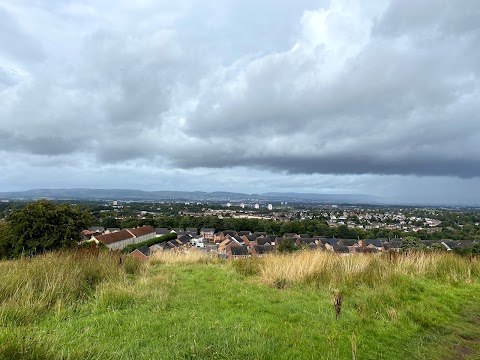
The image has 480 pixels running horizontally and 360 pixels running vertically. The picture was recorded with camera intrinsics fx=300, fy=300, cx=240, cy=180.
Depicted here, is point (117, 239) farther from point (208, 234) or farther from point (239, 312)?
point (239, 312)

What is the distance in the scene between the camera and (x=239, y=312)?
464 cm

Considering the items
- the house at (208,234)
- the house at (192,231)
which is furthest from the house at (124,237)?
the house at (208,234)

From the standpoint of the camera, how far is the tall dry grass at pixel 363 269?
6599 mm

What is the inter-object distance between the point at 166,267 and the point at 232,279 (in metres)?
2.65

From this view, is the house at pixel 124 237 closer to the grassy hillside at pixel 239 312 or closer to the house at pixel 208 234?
the house at pixel 208 234

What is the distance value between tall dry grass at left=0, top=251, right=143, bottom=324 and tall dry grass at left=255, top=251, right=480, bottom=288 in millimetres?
3538

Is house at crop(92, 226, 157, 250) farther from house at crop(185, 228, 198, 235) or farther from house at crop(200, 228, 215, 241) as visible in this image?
house at crop(200, 228, 215, 241)

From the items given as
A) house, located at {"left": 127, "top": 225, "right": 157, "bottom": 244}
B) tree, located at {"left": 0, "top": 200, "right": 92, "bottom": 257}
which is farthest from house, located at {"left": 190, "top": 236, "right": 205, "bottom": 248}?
tree, located at {"left": 0, "top": 200, "right": 92, "bottom": 257}

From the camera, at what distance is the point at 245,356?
10.2 ft

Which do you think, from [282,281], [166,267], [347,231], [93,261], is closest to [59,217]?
[166,267]

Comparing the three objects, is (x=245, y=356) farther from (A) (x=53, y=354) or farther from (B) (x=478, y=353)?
(B) (x=478, y=353)

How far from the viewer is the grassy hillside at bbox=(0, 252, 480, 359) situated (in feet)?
10.7

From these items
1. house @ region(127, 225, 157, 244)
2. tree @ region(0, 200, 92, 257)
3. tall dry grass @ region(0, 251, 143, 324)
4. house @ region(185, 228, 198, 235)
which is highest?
tall dry grass @ region(0, 251, 143, 324)

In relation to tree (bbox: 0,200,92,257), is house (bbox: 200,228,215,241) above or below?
below
